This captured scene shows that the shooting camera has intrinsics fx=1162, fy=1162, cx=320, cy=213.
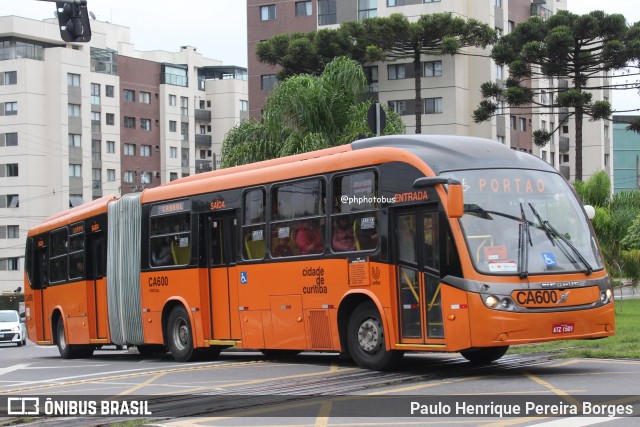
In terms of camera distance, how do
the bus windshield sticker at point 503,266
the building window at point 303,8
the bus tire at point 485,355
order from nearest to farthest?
the bus windshield sticker at point 503,266 → the bus tire at point 485,355 → the building window at point 303,8

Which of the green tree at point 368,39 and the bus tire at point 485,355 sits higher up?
the green tree at point 368,39

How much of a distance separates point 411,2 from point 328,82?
1380 inches

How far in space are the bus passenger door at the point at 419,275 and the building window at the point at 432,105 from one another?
63101 millimetres

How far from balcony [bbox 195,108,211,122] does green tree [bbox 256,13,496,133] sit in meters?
46.5

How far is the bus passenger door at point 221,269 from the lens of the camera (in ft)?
62.8

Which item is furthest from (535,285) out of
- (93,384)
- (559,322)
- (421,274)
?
(93,384)

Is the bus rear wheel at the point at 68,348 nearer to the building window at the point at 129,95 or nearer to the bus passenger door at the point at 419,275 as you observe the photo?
the bus passenger door at the point at 419,275

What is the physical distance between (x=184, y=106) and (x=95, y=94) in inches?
525

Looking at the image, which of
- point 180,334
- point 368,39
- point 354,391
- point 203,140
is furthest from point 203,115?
point 354,391

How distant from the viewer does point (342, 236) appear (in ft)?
53.9

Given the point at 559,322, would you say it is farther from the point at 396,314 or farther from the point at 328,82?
the point at 328,82

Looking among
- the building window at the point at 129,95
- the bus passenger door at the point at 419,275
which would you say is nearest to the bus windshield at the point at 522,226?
the bus passenger door at the point at 419,275

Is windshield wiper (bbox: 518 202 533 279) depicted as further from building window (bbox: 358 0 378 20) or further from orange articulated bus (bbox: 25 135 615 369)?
building window (bbox: 358 0 378 20)

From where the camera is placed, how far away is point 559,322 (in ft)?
46.6
